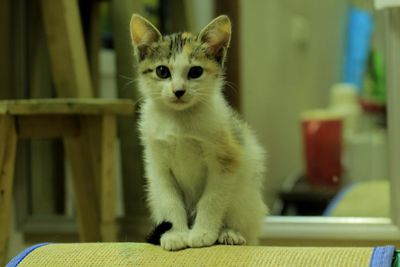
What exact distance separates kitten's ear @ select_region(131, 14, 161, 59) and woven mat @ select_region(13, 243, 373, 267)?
1.18ft

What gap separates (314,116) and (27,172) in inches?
54.3

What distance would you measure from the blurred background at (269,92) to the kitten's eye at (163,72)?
49 cm

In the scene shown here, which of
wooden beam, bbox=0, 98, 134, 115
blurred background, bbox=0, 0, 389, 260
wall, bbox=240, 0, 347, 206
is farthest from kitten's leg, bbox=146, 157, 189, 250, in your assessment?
wall, bbox=240, 0, 347, 206

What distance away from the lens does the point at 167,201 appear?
42.0 inches

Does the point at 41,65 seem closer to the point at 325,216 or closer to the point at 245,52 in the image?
the point at 245,52

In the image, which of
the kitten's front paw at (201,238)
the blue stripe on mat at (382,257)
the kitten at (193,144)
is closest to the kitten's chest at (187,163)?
the kitten at (193,144)

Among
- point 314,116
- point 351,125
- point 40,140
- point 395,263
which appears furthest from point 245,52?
point 395,263

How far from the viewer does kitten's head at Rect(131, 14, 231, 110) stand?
1032 millimetres

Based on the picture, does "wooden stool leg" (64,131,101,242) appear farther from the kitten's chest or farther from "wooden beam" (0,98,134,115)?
the kitten's chest

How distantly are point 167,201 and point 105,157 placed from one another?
493 millimetres

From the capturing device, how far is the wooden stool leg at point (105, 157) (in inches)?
59.9

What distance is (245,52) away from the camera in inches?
97.3

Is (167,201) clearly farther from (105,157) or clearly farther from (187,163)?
(105,157)

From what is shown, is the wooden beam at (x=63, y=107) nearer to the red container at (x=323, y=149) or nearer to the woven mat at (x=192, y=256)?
the woven mat at (x=192, y=256)
